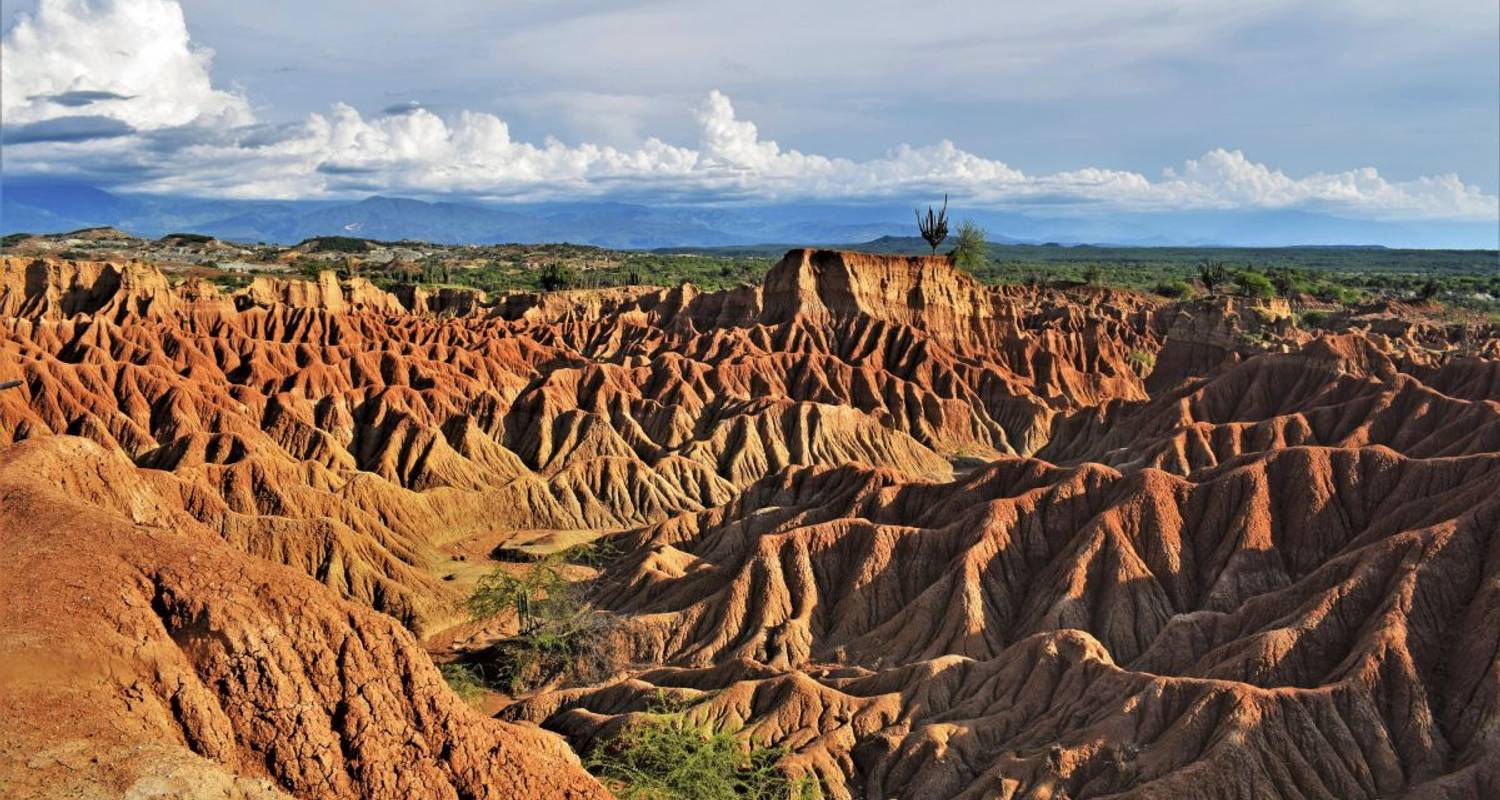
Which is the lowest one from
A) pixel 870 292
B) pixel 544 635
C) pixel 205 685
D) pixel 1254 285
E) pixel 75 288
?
pixel 544 635

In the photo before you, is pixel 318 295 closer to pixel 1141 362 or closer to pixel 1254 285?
pixel 1141 362

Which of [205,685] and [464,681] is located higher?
[205,685]

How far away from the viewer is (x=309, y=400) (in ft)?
287

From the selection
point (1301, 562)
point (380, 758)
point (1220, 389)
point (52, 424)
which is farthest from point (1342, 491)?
point (52, 424)

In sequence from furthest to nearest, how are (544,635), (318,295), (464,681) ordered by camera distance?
(318,295) < (544,635) < (464,681)

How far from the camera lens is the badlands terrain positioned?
74.0ft

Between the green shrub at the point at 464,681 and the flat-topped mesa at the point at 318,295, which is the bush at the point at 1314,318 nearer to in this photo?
the flat-topped mesa at the point at 318,295

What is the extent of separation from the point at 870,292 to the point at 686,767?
290 ft

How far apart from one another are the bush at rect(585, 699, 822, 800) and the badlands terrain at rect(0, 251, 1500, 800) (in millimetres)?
1105

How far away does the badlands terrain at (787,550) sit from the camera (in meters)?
22.6

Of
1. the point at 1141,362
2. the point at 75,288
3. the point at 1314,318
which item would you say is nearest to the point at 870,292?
the point at 1141,362

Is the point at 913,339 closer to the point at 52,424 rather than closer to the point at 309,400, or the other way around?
the point at 309,400

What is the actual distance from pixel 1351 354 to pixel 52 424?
92.0 metres

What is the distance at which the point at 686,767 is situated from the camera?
35.1 meters
